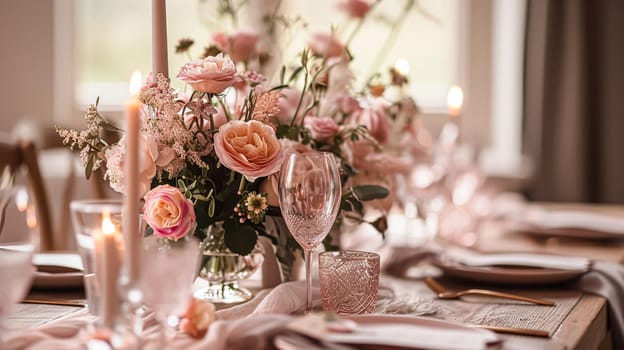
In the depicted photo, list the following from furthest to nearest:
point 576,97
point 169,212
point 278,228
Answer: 1. point 576,97
2. point 278,228
3. point 169,212

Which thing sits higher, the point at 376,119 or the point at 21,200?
the point at 376,119

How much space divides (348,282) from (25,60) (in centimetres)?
368

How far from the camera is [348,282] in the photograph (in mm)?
1191

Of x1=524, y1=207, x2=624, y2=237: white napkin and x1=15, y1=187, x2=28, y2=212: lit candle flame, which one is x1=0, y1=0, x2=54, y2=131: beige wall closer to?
x1=524, y1=207, x2=624, y2=237: white napkin

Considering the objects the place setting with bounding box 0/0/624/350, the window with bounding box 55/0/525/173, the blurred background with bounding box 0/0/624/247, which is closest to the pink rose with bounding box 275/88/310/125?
the place setting with bounding box 0/0/624/350

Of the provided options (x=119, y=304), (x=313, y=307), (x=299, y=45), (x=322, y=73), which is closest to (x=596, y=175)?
(x=299, y=45)

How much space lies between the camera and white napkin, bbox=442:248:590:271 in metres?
1.62

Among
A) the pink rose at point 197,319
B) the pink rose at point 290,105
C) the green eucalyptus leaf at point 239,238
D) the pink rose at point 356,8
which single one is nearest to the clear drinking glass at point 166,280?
the pink rose at point 197,319

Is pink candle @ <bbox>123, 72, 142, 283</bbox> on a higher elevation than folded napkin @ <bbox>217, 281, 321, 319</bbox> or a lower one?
higher

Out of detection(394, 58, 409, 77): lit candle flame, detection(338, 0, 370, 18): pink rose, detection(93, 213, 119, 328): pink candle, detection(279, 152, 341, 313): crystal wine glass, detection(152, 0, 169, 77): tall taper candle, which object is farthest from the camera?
detection(338, 0, 370, 18): pink rose

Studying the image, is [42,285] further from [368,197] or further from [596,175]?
[596,175]

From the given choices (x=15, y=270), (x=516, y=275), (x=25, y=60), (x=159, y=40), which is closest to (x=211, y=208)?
(x=159, y=40)

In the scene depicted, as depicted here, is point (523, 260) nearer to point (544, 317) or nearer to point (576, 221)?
point (544, 317)

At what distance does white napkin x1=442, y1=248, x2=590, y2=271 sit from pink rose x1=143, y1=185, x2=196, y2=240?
761mm
